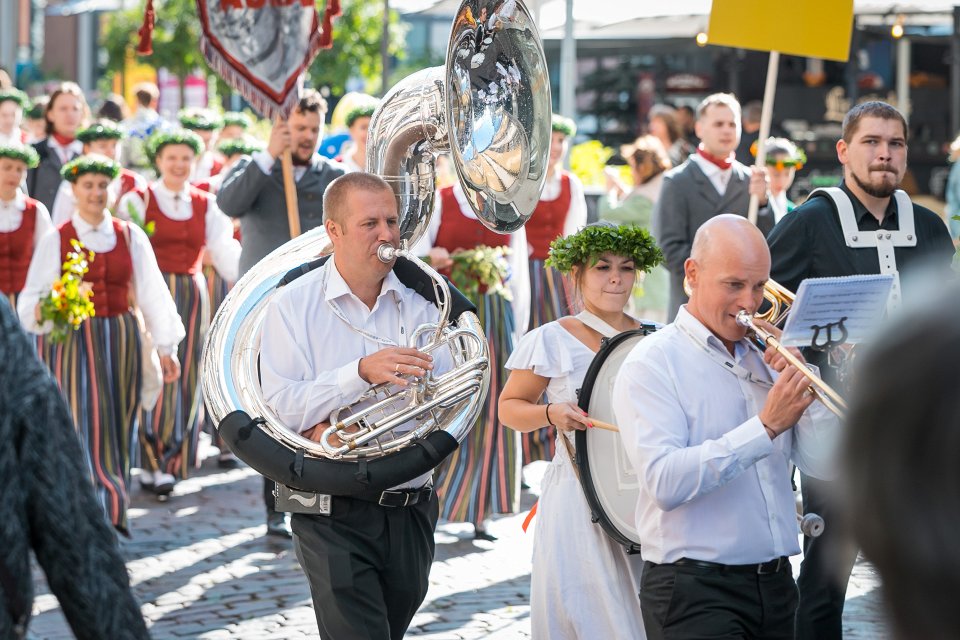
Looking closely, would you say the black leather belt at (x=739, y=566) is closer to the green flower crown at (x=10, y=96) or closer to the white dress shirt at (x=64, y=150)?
the white dress shirt at (x=64, y=150)

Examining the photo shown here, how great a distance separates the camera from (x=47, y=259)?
25.2 feet

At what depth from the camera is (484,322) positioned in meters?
8.08

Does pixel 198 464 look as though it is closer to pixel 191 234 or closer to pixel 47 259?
pixel 191 234

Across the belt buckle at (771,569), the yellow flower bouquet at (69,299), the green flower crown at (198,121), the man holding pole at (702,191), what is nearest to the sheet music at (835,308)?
the belt buckle at (771,569)

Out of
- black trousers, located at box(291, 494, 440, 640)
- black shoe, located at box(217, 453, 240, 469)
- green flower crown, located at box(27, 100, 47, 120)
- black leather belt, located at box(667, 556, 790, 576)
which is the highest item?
green flower crown, located at box(27, 100, 47, 120)

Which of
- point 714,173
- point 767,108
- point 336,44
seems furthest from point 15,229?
point 336,44

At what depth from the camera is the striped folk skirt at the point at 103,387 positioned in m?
7.81

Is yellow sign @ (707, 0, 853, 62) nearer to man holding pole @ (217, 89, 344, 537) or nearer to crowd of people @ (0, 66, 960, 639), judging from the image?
crowd of people @ (0, 66, 960, 639)

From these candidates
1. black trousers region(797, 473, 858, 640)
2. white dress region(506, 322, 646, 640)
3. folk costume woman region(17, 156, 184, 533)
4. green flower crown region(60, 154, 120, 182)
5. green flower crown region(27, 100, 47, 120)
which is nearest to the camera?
white dress region(506, 322, 646, 640)

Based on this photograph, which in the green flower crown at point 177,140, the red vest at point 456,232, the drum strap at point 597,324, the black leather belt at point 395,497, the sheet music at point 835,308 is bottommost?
the black leather belt at point 395,497

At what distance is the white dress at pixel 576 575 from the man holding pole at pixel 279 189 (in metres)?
3.12

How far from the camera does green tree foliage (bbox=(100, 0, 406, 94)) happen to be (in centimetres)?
2548

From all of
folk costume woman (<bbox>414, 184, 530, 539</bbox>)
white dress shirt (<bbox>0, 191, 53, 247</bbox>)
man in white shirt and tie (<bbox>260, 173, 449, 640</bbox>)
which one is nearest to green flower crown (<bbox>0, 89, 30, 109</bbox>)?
white dress shirt (<bbox>0, 191, 53, 247</bbox>)

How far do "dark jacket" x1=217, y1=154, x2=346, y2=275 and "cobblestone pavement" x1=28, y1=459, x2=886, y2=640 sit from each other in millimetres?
1530
